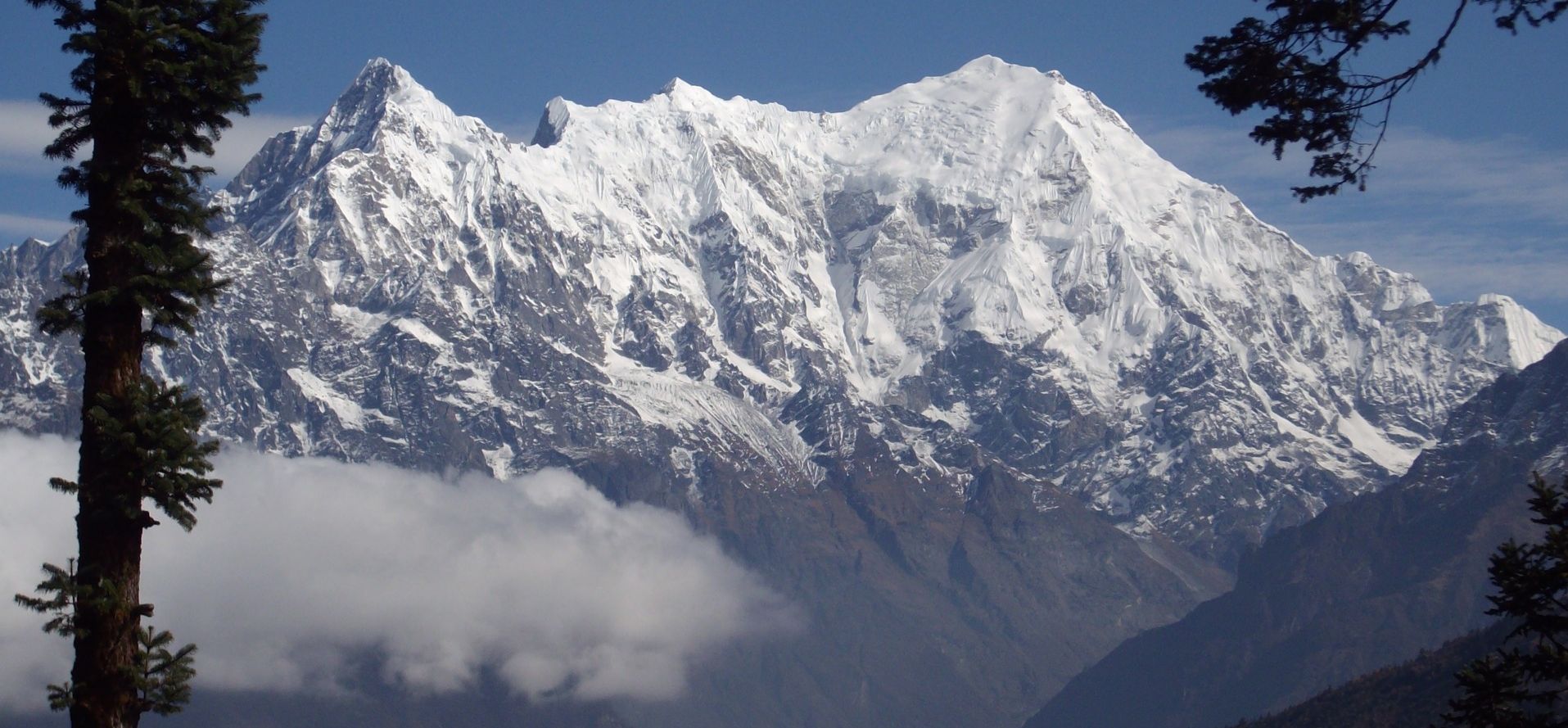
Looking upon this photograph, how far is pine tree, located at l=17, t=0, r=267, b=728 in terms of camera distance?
86.0 feet

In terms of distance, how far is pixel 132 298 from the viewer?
88.4 feet

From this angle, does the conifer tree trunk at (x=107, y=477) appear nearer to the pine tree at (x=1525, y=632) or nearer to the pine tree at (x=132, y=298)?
the pine tree at (x=132, y=298)

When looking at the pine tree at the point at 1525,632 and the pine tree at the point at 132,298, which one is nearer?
the pine tree at the point at 132,298

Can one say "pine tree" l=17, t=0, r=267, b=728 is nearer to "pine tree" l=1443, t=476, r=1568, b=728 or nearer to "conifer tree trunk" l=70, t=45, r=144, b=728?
"conifer tree trunk" l=70, t=45, r=144, b=728

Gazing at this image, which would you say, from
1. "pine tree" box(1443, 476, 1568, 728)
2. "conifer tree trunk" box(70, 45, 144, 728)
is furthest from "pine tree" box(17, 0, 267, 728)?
"pine tree" box(1443, 476, 1568, 728)

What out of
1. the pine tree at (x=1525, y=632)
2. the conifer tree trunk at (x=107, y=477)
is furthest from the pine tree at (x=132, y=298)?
the pine tree at (x=1525, y=632)

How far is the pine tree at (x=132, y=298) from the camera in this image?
1032 inches

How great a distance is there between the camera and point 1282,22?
28.7m

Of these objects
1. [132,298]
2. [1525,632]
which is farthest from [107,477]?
[1525,632]

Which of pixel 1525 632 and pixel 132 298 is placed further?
pixel 1525 632

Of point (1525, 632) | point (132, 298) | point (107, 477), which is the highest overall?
point (132, 298)

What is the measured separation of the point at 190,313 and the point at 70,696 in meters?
5.67

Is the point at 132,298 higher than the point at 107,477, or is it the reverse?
the point at 132,298

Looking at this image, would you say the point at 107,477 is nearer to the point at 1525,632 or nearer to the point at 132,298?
the point at 132,298
